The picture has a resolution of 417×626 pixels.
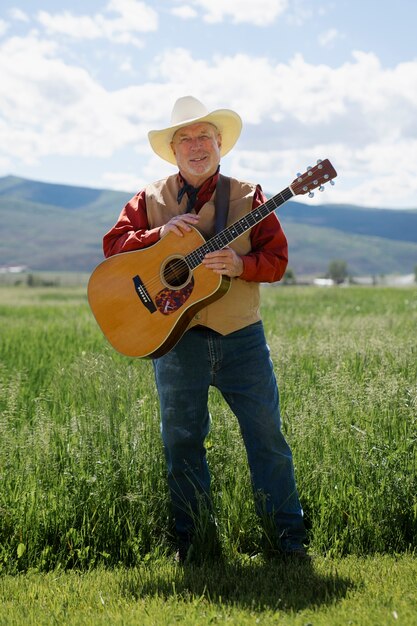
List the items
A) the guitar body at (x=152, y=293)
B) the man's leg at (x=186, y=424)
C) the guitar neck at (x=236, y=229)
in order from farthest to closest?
the man's leg at (x=186, y=424)
the guitar body at (x=152, y=293)
the guitar neck at (x=236, y=229)

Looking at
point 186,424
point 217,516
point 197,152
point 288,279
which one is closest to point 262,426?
point 186,424

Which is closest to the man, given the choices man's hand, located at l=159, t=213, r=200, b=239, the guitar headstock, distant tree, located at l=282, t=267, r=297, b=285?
man's hand, located at l=159, t=213, r=200, b=239

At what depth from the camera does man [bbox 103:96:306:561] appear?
5074 mm

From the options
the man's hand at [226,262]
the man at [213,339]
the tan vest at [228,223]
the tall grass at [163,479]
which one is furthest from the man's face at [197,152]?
the tall grass at [163,479]

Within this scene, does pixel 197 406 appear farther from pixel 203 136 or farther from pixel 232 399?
pixel 203 136

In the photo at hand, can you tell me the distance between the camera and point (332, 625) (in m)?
4.05

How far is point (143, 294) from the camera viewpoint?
5172 millimetres

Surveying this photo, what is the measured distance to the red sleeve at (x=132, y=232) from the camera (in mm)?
5160

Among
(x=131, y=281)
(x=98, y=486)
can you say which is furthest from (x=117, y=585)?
(x=131, y=281)

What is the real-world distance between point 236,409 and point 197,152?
1.57 m

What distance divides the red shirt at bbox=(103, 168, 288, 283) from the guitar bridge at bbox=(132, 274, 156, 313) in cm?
20

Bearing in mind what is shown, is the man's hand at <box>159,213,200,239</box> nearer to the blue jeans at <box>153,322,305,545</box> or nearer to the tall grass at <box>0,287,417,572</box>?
the blue jeans at <box>153,322,305,545</box>

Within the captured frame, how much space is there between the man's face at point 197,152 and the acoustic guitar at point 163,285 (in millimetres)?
371

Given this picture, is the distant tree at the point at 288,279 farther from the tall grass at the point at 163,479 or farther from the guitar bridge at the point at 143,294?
the guitar bridge at the point at 143,294
